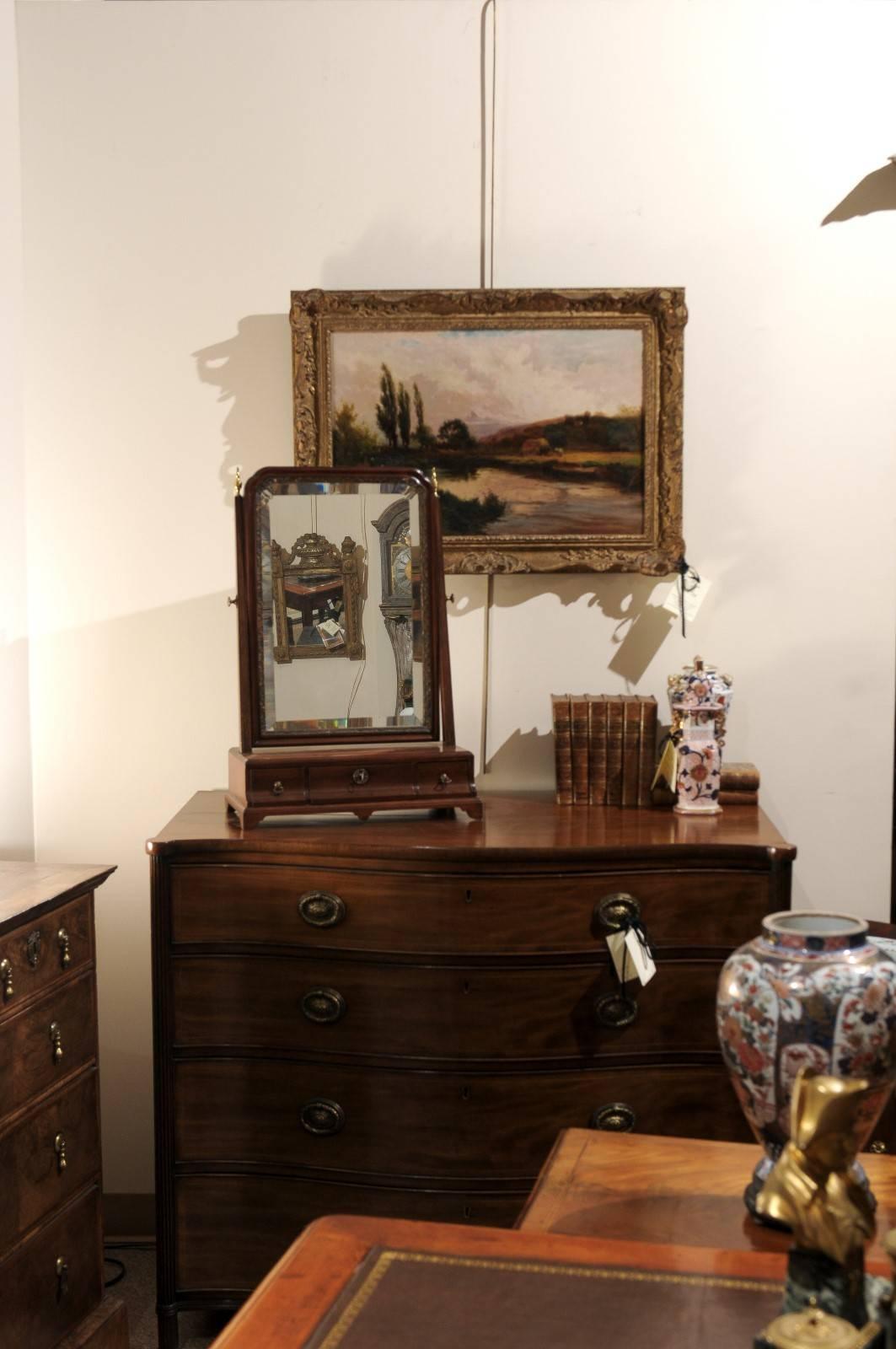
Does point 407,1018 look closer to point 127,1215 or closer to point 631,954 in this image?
point 631,954

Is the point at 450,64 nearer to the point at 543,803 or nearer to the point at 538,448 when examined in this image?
the point at 538,448

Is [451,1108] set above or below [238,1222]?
above

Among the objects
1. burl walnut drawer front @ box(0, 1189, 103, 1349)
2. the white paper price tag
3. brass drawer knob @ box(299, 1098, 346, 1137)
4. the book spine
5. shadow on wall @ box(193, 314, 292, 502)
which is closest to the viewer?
burl walnut drawer front @ box(0, 1189, 103, 1349)

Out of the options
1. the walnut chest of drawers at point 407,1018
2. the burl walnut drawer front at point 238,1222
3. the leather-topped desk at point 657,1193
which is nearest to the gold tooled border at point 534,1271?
the leather-topped desk at point 657,1193

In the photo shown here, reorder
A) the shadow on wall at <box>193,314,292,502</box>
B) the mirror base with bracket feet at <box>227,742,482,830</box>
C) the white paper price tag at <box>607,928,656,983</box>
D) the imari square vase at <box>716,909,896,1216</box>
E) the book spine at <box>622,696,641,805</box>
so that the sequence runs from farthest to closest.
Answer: the shadow on wall at <box>193,314,292,502</box> → the book spine at <box>622,696,641,805</box> → the mirror base with bracket feet at <box>227,742,482,830</box> → the white paper price tag at <box>607,928,656,983</box> → the imari square vase at <box>716,909,896,1216</box>

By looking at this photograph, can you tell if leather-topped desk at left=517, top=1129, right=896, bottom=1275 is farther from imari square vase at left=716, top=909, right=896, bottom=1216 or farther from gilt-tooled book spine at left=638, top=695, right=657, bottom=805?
gilt-tooled book spine at left=638, top=695, right=657, bottom=805

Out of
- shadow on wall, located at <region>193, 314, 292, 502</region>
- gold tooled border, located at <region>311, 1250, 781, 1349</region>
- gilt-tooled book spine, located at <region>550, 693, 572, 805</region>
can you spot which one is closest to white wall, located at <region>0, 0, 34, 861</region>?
shadow on wall, located at <region>193, 314, 292, 502</region>

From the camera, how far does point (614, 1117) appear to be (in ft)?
8.90

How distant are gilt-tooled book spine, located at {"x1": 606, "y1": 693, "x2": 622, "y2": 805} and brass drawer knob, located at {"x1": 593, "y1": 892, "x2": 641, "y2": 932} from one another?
0.43 metres

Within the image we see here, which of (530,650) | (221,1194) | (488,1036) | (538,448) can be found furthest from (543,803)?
(221,1194)

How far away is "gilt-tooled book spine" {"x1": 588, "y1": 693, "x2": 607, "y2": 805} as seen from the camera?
308 centimetres

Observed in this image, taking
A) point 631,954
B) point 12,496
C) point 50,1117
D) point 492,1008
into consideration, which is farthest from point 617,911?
point 12,496

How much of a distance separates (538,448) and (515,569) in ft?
0.98

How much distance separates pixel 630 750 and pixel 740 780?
26cm
